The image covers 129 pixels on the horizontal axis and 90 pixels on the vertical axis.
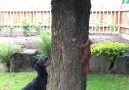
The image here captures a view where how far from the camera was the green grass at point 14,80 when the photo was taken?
6174mm

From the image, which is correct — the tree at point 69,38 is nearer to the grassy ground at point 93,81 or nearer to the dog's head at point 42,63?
the dog's head at point 42,63

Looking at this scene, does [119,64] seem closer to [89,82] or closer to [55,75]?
[89,82]

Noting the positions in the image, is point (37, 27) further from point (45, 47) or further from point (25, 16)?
point (45, 47)

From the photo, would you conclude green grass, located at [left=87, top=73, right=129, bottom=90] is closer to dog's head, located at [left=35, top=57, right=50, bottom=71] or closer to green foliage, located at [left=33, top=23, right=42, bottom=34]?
dog's head, located at [left=35, top=57, right=50, bottom=71]

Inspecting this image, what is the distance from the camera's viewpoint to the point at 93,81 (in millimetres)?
6465

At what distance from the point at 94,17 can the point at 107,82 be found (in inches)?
315

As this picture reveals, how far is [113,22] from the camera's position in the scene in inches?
529

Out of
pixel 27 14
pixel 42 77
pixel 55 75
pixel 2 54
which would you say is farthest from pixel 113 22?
pixel 55 75

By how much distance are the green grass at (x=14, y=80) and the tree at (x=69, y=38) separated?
3.49 meters

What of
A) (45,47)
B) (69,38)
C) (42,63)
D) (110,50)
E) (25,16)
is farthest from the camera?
(25,16)

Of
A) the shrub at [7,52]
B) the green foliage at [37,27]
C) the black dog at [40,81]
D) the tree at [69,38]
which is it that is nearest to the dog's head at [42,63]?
the black dog at [40,81]

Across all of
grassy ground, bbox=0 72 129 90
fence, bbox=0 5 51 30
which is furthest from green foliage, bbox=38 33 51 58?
fence, bbox=0 5 51 30

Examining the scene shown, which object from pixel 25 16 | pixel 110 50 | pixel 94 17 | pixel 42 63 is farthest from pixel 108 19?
pixel 42 63

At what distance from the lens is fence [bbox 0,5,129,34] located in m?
13.1
